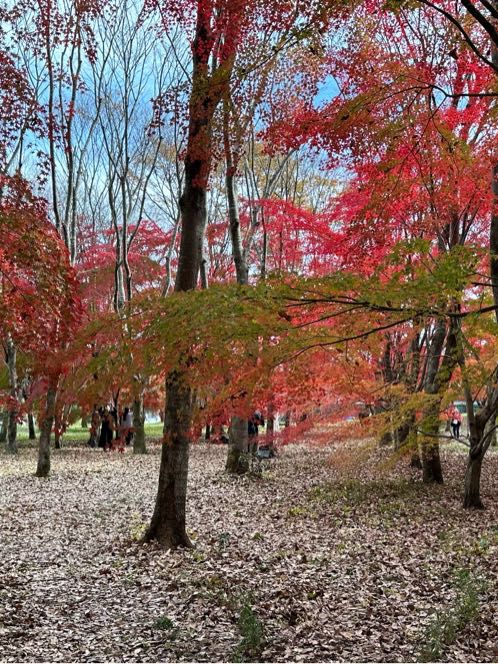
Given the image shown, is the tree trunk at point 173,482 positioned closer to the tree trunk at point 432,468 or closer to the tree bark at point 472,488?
the tree bark at point 472,488

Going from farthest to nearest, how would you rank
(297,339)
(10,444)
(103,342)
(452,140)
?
1. (10,444)
2. (452,140)
3. (103,342)
4. (297,339)

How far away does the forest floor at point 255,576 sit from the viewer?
5.11 meters

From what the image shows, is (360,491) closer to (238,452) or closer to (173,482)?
(238,452)

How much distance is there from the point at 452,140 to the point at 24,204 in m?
6.18

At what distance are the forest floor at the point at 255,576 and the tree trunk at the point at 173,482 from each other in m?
0.32

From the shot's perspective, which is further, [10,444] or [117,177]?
[10,444]

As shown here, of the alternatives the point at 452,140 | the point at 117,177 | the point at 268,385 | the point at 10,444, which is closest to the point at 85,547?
the point at 268,385

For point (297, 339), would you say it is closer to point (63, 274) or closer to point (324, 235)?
point (63, 274)

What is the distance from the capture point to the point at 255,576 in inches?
278

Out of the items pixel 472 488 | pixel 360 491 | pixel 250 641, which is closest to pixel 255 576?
pixel 250 641

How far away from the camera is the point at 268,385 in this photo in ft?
19.4

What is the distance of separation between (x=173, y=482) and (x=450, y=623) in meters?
4.29

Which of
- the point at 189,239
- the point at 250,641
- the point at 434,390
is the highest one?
the point at 189,239

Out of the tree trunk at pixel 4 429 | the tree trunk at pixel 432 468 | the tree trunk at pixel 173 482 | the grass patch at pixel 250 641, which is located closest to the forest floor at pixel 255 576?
the grass patch at pixel 250 641
